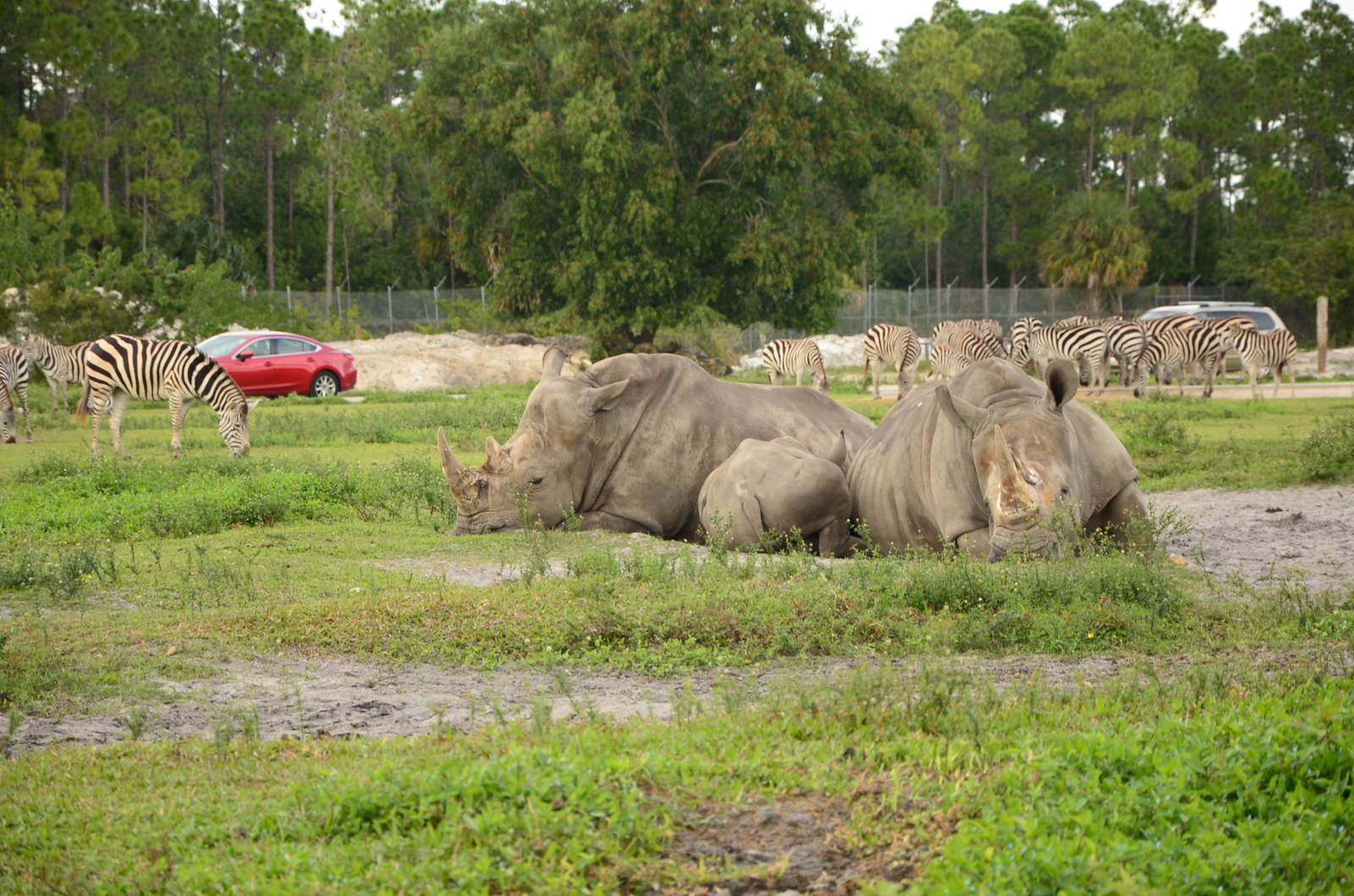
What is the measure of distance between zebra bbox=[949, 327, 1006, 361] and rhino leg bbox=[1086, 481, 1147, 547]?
2195cm

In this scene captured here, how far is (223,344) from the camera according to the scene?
29.5 meters

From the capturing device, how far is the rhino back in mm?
10578

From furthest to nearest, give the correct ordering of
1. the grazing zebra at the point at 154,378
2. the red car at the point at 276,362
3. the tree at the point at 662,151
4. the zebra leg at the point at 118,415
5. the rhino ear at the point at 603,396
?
the tree at the point at 662,151, the red car at the point at 276,362, the grazing zebra at the point at 154,378, the zebra leg at the point at 118,415, the rhino ear at the point at 603,396

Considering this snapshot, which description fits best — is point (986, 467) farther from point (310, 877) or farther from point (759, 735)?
point (310, 877)

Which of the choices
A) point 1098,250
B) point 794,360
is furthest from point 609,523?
point 1098,250

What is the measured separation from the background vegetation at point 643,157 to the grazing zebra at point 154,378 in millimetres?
11424

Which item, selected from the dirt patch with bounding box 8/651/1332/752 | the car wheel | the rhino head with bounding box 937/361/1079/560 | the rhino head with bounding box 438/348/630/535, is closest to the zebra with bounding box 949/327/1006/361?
the car wheel

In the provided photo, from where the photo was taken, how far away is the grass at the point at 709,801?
137 inches

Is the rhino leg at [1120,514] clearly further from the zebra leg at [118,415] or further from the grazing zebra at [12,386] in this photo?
the grazing zebra at [12,386]

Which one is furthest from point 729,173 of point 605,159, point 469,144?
point 469,144

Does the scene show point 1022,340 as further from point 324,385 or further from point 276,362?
point 276,362

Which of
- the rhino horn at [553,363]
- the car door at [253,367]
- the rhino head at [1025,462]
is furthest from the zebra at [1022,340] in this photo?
the rhino head at [1025,462]

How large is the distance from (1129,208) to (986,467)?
48942mm

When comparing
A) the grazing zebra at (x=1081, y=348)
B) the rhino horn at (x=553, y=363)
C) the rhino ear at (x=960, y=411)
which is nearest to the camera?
the rhino ear at (x=960, y=411)
